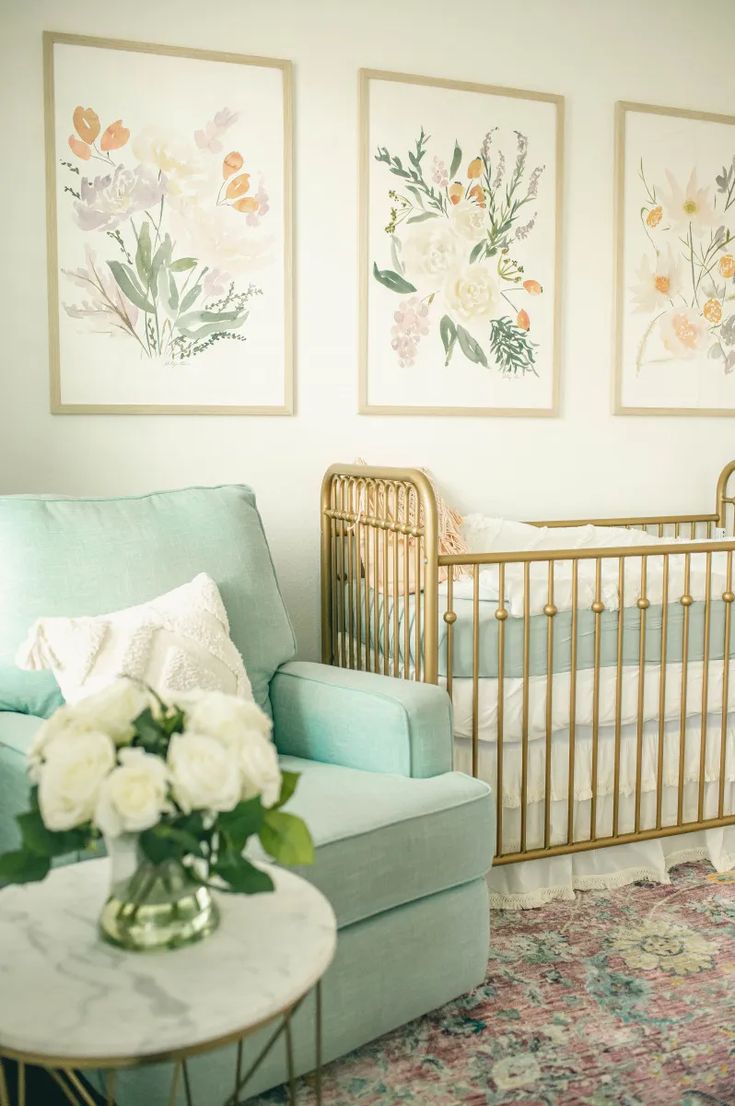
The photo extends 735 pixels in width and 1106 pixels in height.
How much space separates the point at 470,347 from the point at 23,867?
2234 mm

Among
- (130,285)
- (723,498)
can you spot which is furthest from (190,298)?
(723,498)

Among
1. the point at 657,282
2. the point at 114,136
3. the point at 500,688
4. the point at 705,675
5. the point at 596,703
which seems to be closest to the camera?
the point at 500,688

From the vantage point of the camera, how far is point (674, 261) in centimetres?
328

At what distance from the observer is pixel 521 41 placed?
9.96ft

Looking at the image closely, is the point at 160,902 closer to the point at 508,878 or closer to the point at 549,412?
the point at 508,878

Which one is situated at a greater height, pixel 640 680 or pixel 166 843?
pixel 166 843

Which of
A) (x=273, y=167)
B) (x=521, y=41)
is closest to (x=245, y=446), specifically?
(x=273, y=167)

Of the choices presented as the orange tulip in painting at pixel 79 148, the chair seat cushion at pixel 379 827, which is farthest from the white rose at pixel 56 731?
the orange tulip in painting at pixel 79 148

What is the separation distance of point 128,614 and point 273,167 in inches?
56.2

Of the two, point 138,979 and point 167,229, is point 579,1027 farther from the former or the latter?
point 167,229

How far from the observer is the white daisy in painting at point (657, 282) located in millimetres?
3242

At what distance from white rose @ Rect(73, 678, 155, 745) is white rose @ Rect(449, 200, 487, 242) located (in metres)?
2.18

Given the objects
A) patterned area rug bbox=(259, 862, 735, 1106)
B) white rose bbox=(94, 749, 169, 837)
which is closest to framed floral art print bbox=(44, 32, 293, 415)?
patterned area rug bbox=(259, 862, 735, 1106)

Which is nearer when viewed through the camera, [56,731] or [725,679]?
[56,731]
